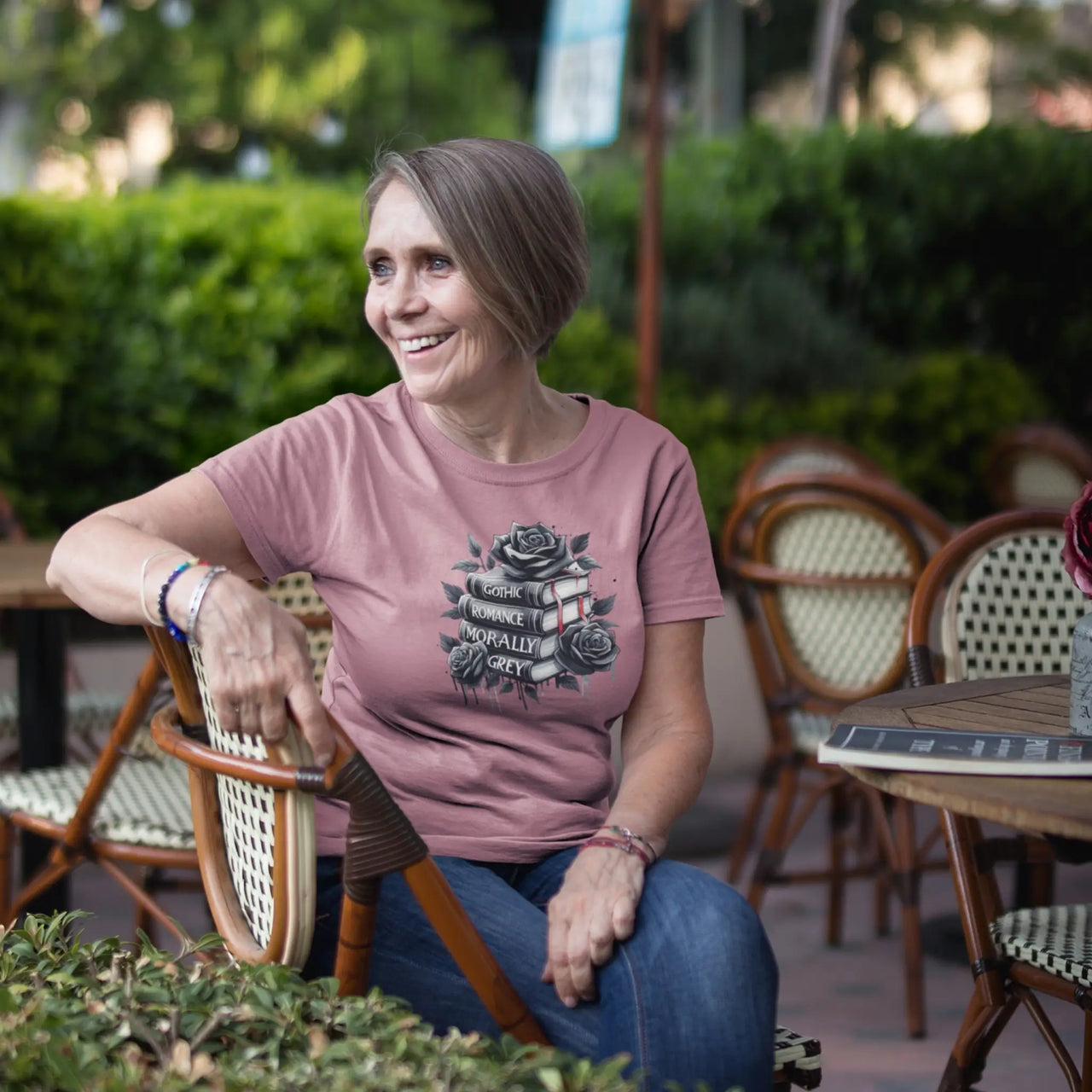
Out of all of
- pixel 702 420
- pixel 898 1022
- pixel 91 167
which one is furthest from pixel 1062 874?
pixel 91 167

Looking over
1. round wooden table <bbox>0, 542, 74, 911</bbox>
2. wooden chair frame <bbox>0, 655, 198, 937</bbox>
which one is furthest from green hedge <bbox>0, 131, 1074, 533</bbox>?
wooden chair frame <bbox>0, 655, 198, 937</bbox>

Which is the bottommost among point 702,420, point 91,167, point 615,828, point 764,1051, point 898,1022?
point 898,1022

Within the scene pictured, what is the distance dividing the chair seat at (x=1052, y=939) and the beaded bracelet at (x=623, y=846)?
2.10 ft

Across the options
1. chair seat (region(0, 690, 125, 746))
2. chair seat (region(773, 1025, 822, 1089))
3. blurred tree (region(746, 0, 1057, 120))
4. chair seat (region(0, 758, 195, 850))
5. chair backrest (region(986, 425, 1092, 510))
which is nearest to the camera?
chair seat (region(773, 1025, 822, 1089))

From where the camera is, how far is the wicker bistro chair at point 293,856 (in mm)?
1553

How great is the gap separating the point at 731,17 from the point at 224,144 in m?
5.31

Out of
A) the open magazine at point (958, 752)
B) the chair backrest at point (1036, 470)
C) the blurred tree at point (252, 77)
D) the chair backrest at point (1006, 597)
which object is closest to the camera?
the open magazine at point (958, 752)

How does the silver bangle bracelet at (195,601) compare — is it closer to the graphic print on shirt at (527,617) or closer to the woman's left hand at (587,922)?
the graphic print on shirt at (527,617)

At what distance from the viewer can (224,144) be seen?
1428cm

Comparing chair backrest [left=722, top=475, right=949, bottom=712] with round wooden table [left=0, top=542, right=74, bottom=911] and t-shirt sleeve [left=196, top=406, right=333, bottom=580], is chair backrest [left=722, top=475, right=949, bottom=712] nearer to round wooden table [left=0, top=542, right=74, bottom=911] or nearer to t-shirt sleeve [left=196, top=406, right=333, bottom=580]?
round wooden table [left=0, top=542, right=74, bottom=911]

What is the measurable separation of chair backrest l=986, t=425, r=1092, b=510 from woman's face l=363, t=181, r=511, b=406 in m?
3.82

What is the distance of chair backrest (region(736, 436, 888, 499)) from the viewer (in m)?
4.60

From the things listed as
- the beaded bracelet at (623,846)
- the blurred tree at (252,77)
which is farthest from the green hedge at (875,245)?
the blurred tree at (252,77)

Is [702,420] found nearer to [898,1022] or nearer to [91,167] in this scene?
[898,1022]
